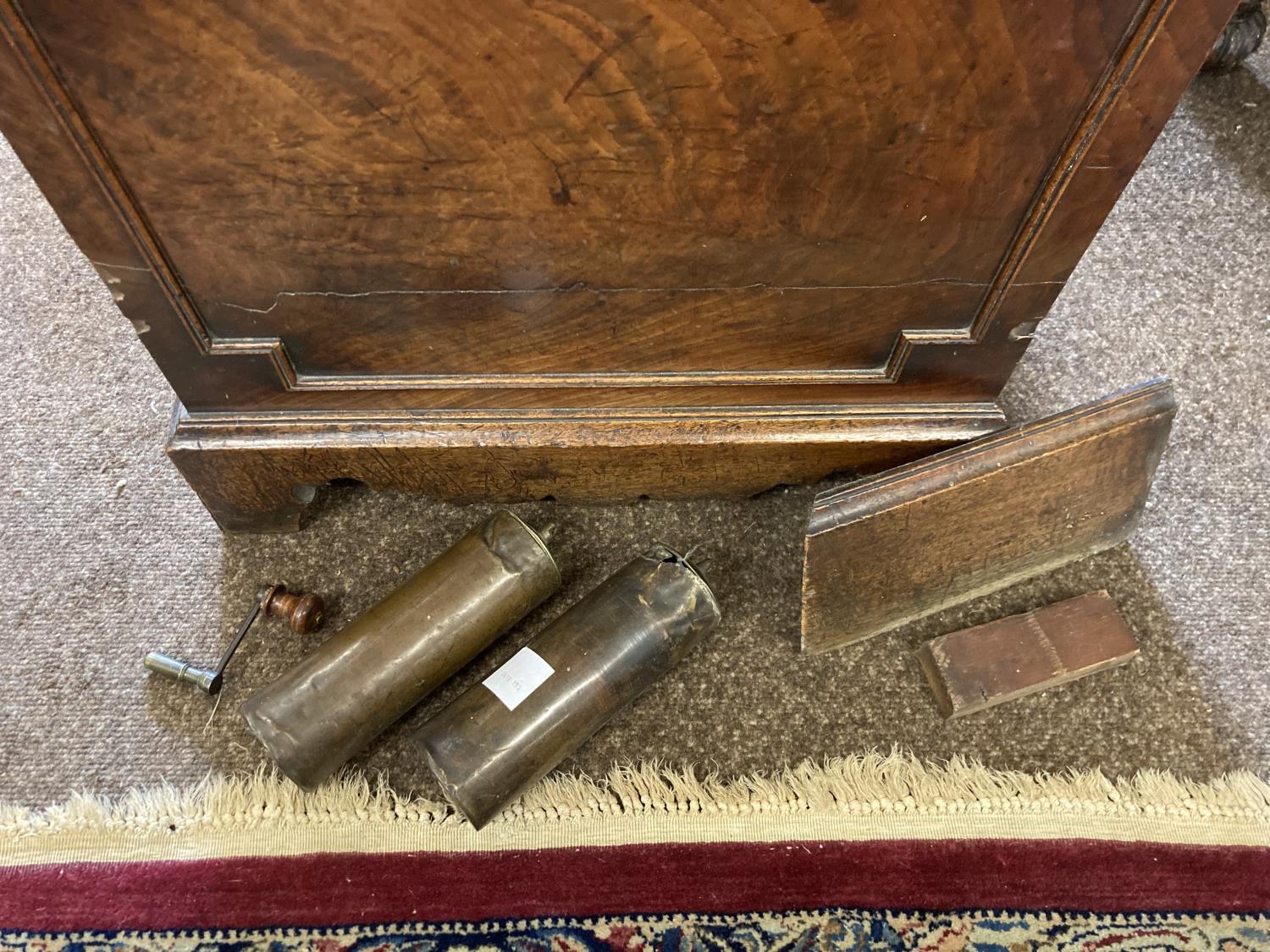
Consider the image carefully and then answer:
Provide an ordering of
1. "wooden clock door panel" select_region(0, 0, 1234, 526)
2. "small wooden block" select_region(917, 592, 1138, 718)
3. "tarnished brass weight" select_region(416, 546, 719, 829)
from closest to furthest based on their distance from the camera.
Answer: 1. "wooden clock door panel" select_region(0, 0, 1234, 526)
2. "tarnished brass weight" select_region(416, 546, 719, 829)
3. "small wooden block" select_region(917, 592, 1138, 718)

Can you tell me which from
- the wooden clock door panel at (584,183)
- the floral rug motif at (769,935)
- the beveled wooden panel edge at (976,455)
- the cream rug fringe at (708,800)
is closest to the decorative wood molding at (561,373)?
the wooden clock door panel at (584,183)

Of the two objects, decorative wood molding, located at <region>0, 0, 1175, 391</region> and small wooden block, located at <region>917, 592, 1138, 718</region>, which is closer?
decorative wood molding, located at <region>0, 0, 1175, 391</region>

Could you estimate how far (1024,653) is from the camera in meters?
1.15

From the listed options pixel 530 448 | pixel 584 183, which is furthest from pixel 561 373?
pixel 584 183

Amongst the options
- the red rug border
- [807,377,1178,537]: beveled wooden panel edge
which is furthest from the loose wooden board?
the red rug border

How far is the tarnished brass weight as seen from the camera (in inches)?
39.9

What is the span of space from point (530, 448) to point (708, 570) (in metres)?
0.31

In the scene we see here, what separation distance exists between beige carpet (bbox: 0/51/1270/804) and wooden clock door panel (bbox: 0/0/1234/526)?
246 mm

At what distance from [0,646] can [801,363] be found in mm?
1074

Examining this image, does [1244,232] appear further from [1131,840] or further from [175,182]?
[175,182]

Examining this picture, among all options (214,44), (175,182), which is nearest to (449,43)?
(214,44)

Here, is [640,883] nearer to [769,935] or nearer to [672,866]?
[672,866]

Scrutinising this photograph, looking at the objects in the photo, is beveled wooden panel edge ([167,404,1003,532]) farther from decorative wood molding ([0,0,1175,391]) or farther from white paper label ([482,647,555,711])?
white paper label ([482,647,555,711])

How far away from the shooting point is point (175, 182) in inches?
33.2
